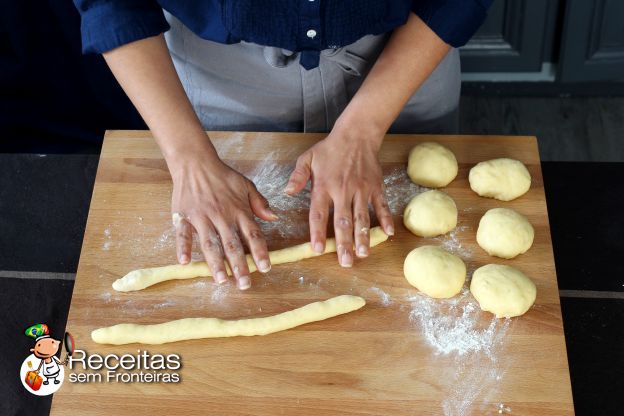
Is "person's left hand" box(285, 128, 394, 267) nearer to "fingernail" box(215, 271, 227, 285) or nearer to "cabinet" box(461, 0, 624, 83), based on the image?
"fingernail" box(215, 271, 227, 285)

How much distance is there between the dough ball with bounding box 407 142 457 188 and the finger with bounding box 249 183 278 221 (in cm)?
32

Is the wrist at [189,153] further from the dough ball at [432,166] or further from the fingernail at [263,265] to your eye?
the dough ball at [432,166]

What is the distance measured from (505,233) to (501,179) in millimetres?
149

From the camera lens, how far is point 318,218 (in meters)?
1.35

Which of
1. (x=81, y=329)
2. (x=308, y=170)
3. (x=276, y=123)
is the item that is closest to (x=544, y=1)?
(x=276, y=123)

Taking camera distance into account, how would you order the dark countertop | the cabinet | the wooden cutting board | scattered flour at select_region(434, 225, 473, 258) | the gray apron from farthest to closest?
the cabinet < the gray apron < scattered flour at select_region(434, 225, 473, 258) < the dark countertop < the wooden cutting board

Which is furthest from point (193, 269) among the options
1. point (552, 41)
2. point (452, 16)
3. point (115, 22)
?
point (552, 41)

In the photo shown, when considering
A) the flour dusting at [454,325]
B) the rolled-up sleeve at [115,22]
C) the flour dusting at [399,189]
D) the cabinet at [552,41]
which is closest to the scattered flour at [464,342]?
the flour dusting at [454,325]

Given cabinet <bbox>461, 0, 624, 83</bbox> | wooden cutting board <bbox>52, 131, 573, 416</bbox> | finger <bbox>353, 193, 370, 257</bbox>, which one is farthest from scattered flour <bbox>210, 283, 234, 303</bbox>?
cabinet <bbox>461, 0, 624, 83</bbox>

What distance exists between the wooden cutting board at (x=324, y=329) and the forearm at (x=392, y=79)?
0.42 feet

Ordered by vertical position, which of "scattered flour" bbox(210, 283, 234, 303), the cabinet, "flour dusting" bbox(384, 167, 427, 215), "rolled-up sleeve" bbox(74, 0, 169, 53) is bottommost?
the cabinet

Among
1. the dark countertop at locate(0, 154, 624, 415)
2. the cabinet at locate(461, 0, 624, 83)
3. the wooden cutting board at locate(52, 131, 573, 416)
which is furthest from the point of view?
the cabinet at locate(461, 0, 624, 83)

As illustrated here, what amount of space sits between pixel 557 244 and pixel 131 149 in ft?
3.05

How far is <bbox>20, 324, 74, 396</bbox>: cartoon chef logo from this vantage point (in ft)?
4.03
